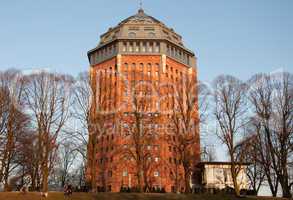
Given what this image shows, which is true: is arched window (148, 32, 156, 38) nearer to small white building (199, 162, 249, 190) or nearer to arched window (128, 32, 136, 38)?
arched window (128, 32, 136, 38)

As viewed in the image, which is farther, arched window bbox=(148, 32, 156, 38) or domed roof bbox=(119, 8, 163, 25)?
domed roof bbox=(119, 8, 163, 25)

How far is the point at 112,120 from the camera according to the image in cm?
4975

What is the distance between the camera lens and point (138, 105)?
44688 millimetres

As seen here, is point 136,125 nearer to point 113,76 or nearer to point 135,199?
point 135,199

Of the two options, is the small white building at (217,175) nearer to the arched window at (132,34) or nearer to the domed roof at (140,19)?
the arched window at (132,34)

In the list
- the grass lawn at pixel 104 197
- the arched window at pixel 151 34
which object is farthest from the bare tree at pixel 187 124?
the arched window at pixel 151 34

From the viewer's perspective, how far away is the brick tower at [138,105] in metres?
44.3

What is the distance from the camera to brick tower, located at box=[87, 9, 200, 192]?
4428 centimetres

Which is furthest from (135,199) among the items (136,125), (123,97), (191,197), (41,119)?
(123,97)

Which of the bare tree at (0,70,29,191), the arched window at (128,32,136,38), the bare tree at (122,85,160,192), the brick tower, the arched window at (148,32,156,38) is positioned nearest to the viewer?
the bare tree at (0,70,29,191)

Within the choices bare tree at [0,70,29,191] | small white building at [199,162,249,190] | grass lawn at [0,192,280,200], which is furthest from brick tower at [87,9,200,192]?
bare tree at [0,70,29,191]

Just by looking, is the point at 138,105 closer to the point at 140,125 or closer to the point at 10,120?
the point at 140,125

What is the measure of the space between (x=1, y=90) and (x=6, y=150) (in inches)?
288

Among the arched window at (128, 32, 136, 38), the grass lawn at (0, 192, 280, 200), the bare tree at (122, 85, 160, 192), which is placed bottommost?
the grass lawn at (0, 192, 280, 200)
